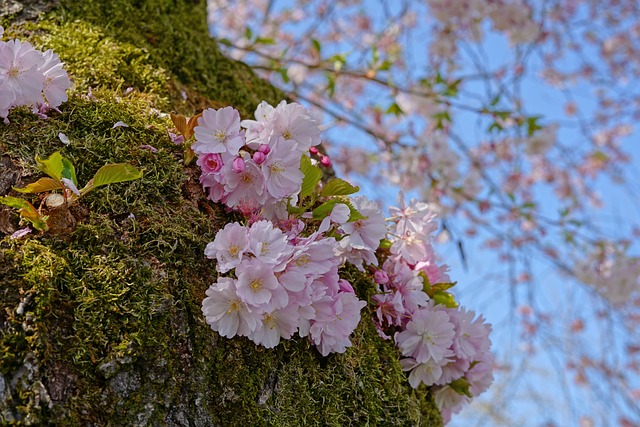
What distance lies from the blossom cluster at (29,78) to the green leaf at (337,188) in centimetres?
47

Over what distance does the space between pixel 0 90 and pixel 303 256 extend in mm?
550

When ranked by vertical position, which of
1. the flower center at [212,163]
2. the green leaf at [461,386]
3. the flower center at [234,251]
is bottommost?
the green leaf at [461,386]

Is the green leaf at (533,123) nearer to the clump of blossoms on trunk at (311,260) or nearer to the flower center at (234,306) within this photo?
the clump of blossoms on trunk at (311,260)

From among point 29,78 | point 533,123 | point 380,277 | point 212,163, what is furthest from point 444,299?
point 533,123

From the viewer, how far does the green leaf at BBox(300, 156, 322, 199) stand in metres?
0.98

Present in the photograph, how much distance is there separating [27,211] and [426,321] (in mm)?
679

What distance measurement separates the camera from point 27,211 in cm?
83

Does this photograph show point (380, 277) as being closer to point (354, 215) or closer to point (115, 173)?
point (354, 215)

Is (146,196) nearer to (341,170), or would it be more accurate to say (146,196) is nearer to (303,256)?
(303,256)

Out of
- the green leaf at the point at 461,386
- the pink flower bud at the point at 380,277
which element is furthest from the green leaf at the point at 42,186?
the green leaf at the point at 461,386

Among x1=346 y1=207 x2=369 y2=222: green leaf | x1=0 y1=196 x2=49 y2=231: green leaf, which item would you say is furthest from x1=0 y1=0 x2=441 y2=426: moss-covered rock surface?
x1=346 y1=207 x2=369 y2=222: green leaf

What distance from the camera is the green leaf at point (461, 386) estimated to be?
3.75 feet

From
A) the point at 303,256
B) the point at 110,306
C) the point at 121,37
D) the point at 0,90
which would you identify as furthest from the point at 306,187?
the point at 121,37

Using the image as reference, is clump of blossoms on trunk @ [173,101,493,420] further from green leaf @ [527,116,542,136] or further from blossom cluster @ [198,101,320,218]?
green leaf @ [527,116,542,136]
